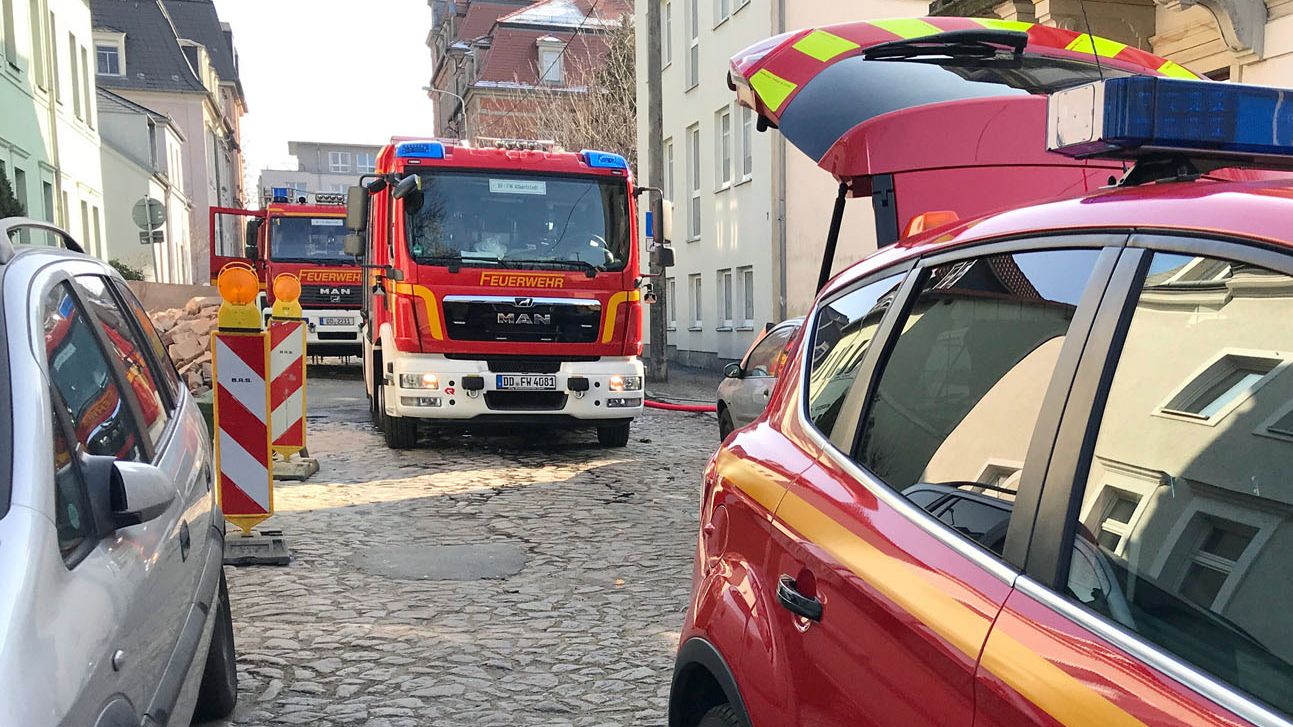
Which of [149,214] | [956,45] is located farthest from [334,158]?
[956,45]

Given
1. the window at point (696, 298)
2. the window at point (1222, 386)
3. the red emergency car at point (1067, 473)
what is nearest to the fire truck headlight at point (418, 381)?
the red emergency car at point (1067, 473)

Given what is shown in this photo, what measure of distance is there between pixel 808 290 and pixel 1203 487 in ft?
63.6

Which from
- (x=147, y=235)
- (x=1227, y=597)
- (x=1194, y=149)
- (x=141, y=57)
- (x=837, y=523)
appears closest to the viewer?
(x=1227, y=597)

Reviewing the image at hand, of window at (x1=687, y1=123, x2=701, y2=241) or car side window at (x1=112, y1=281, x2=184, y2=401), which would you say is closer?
car side window at (x1=112, y1=281, x2=184, y2=401)

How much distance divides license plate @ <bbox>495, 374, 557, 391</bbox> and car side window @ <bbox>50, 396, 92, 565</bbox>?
796 cm

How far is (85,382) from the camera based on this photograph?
9.16ft

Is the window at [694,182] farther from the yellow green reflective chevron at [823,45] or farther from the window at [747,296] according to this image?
the yellow green reflective chevron at [823,45]

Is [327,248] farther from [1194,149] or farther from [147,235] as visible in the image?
[1194,149]

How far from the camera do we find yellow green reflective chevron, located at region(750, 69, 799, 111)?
18.3 feet

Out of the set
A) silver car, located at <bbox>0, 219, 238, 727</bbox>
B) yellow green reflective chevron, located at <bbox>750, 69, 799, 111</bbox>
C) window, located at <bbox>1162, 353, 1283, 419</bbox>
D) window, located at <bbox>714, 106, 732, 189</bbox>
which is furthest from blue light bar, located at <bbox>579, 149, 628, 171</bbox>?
window, located at <bbox>714, 106, 732, 189</bbox>

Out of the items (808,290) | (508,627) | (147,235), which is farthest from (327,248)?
(508,627)

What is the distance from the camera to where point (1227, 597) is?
1.33 m

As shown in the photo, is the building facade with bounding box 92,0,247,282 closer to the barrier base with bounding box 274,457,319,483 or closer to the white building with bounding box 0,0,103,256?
the white building with bounding box 0,0,103,256

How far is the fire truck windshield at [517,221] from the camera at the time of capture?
1040 cm
